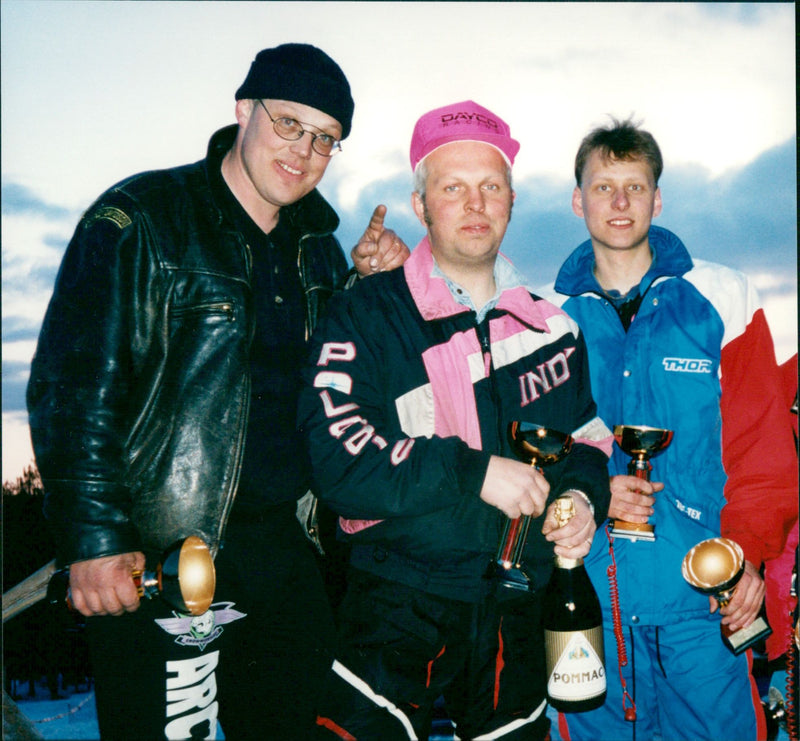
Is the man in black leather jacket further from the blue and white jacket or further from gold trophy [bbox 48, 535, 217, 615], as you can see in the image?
the blue and white jacket

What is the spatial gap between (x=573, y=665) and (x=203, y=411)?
1.26 m

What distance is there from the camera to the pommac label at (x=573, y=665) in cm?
168

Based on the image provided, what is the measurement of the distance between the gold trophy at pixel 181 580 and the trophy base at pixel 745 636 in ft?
5.13

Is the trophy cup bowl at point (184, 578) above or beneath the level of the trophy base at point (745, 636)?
above

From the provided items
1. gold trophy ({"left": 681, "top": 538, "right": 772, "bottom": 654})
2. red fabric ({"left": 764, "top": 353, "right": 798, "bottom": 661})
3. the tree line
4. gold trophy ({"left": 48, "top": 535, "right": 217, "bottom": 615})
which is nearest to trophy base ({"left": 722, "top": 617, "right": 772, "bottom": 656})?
gold trophy ({"left": 681, "top": 538, "right": 772, "bottom": 654})

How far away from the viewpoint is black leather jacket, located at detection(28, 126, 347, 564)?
154 centimetres

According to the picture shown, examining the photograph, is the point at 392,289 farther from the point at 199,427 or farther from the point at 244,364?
the point at 199,427

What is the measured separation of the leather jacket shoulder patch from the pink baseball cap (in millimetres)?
881

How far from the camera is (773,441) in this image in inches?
78.8

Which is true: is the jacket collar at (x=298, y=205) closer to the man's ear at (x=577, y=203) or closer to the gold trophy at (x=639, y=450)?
the man's ear at (x=577, y=203)

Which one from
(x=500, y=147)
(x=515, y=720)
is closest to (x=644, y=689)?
(x=515, y=720)

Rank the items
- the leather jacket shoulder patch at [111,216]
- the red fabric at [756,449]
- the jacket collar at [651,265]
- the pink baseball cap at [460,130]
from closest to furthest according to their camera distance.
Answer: the leather jacket shoulder patch at [111,216]
the pink baseball cap at [460,130]
the red fabric at [756,449]
the jacket collar at [651,265]

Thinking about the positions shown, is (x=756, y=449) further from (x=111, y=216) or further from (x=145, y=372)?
(x=111, y=216)

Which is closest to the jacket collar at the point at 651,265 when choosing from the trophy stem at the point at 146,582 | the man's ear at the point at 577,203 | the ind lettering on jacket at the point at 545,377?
the man's ear at the point at 577,203
